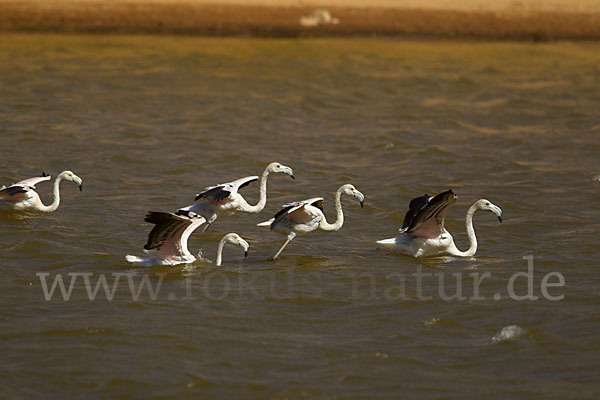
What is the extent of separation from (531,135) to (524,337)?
9203 mm

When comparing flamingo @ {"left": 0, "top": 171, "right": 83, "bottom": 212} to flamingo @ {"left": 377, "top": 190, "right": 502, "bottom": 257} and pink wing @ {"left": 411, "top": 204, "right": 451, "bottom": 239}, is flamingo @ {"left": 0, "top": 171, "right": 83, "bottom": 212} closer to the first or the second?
flamingo @ {"left": 377, "top": 190, "right": 502, "bottom": 257}

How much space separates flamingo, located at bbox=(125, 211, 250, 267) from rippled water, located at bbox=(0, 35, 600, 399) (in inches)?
5.8

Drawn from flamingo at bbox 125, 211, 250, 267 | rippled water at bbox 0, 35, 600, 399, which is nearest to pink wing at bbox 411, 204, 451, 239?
rippled water at bbox 0, 35, 600, 399

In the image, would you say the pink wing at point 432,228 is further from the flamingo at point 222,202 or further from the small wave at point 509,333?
the small wave at point 509,333

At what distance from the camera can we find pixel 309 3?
842 inches

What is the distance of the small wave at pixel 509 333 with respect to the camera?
7.75 metres

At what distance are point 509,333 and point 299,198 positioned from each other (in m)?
5.54

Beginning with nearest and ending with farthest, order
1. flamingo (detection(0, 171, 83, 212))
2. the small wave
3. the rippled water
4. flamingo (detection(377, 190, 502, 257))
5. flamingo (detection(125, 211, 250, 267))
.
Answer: the rippled water, the small wave, flamingo (detection(125, 211, 250, 267)), flamingo (detection(377, 190, 502, 257)), flamingo (detection(0, 171, 83, 212))

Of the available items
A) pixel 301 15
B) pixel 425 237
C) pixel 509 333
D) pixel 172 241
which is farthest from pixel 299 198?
pixel 301 15

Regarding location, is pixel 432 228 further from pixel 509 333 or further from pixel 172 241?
pixel 172 241

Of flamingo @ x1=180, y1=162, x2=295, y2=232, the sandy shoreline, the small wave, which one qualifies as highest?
the sandy shoreline

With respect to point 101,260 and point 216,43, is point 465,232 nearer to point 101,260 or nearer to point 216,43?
point 101,260

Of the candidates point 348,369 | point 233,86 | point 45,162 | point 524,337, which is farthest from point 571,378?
point 233,86

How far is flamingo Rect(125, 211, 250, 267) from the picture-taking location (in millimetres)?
9195
